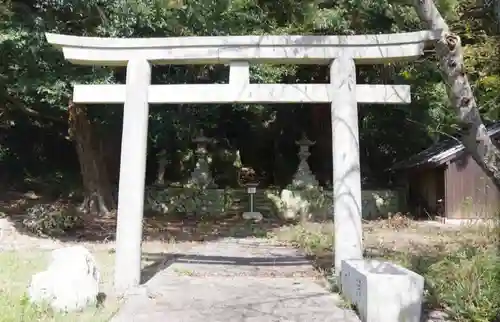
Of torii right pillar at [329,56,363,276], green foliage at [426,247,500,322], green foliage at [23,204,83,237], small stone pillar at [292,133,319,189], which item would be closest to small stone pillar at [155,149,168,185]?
small stone pillar at [292,133,319,189]

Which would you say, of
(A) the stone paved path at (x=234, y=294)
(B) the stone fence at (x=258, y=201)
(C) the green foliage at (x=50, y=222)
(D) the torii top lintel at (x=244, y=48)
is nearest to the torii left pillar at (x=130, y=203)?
(A) the stone paved path at (x=234, y=294)

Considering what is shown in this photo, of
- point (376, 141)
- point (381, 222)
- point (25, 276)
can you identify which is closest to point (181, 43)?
point (25, 276)

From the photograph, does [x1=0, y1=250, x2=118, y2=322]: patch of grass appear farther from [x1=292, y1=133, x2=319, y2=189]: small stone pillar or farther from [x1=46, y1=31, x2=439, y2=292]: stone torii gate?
[x1=292, y1=133, x2=319, y2=189]: small stone pillar

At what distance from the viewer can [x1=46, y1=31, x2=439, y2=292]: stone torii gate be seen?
651 cm

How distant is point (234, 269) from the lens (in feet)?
26.4

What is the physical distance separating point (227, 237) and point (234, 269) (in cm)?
484

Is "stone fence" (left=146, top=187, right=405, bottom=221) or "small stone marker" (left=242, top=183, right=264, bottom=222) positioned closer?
"small stone marker" (left=242, top=183, right=264, bottom=222)

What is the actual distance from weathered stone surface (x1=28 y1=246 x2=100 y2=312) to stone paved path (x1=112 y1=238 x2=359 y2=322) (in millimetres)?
417

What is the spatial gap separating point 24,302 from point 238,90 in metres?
3.48

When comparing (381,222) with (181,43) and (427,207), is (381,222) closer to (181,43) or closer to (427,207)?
(427,207)

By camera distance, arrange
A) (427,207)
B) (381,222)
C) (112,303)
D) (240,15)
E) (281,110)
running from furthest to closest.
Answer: (281,110) < (427,207) < (381,222) < (240,15) < (112,303)

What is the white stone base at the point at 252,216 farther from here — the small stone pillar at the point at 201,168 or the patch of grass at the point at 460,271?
the patch of grass at the point at 460,271

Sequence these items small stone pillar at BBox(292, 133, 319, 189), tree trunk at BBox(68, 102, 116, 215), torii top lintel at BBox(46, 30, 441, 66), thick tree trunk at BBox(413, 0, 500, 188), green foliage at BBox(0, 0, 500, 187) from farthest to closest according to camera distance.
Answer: small stone pillar at BBox(292, 133, 319, 189)
tree trunk at BBox(68, 102, 116, 215)
green foliage at BBox(0, 0, 500, 187)
torii top lintel at BBox(46, 30, 441, 66)
thick tree trunk at BBox(413, 0, 500, 188)

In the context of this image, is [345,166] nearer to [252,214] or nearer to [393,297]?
[393,297]
